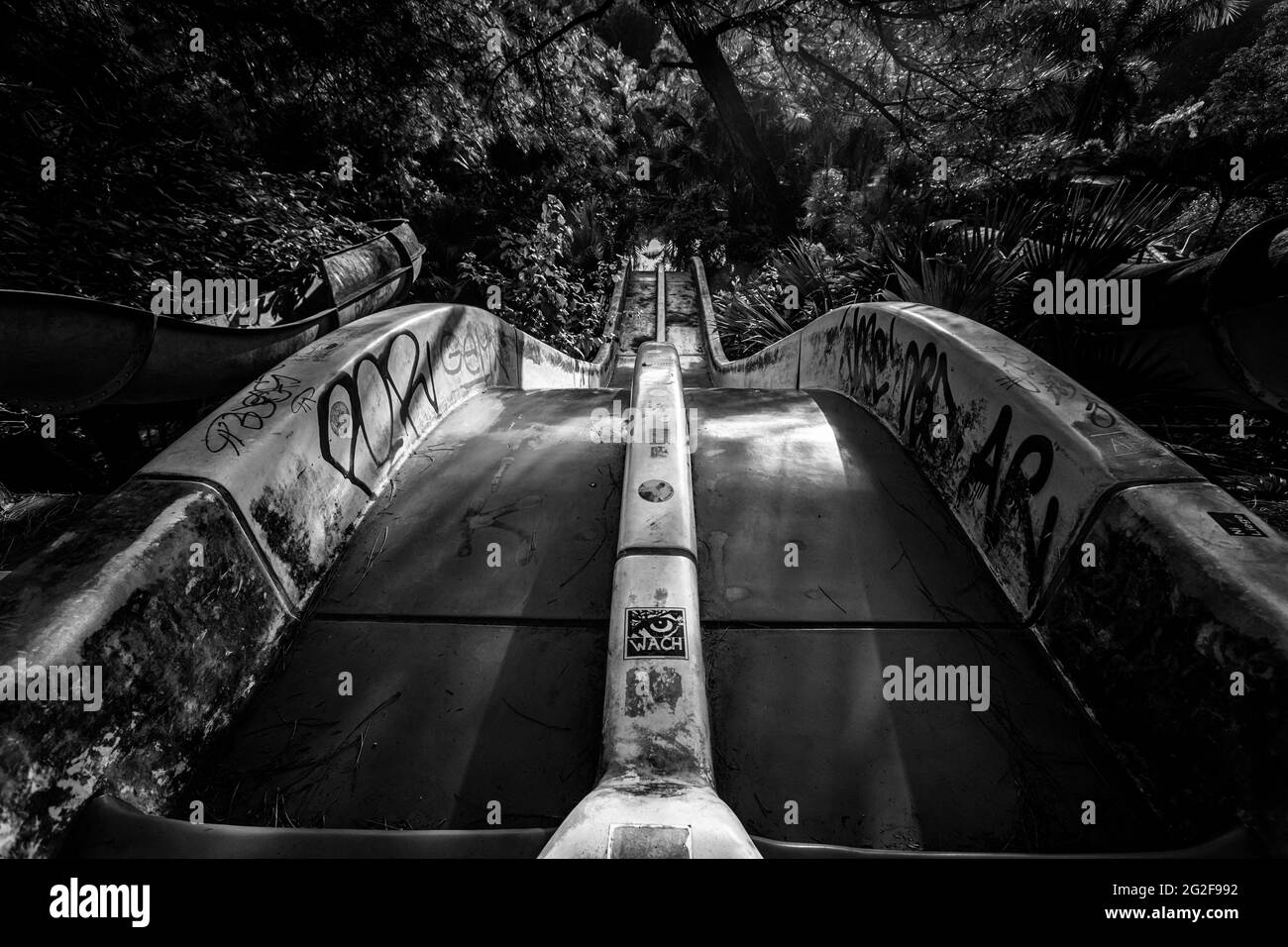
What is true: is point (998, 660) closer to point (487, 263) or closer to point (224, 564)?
point (224, 564)

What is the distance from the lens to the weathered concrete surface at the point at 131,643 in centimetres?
133

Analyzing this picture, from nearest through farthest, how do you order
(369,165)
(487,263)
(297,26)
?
(297,26)
(369,165)
(487,263)

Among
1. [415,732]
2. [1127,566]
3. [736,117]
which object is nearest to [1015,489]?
[1127,566]

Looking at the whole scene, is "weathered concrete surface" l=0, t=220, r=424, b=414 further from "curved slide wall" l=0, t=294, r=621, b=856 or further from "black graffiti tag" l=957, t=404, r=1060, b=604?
"black graffiti tag" l=957, t=404, r=1060, b=604

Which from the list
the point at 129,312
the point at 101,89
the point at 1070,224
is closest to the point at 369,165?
the point at 101,89

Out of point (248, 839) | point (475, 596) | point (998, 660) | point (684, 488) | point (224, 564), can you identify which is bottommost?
point (248, 839)

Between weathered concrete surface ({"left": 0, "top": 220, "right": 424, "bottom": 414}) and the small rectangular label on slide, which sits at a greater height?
weathered concrete surface ({"left": 0, "top": 220, "right": 424, "bottom": 414})

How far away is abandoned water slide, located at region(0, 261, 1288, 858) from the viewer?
55.1 inches

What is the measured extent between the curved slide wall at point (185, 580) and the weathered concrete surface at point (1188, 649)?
258 centimetres

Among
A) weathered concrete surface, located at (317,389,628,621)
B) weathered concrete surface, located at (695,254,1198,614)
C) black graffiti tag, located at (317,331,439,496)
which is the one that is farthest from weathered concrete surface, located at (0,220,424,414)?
weathered concrete surface, located at (695,254,1198,614)

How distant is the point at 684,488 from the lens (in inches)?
93.3

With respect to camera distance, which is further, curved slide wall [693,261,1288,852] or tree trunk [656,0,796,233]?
tree trunk [656,0,796,233]

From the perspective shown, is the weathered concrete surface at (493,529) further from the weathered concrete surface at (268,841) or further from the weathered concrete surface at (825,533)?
the weathered concrete surface at (268,841)

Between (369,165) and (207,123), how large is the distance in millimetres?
2596
